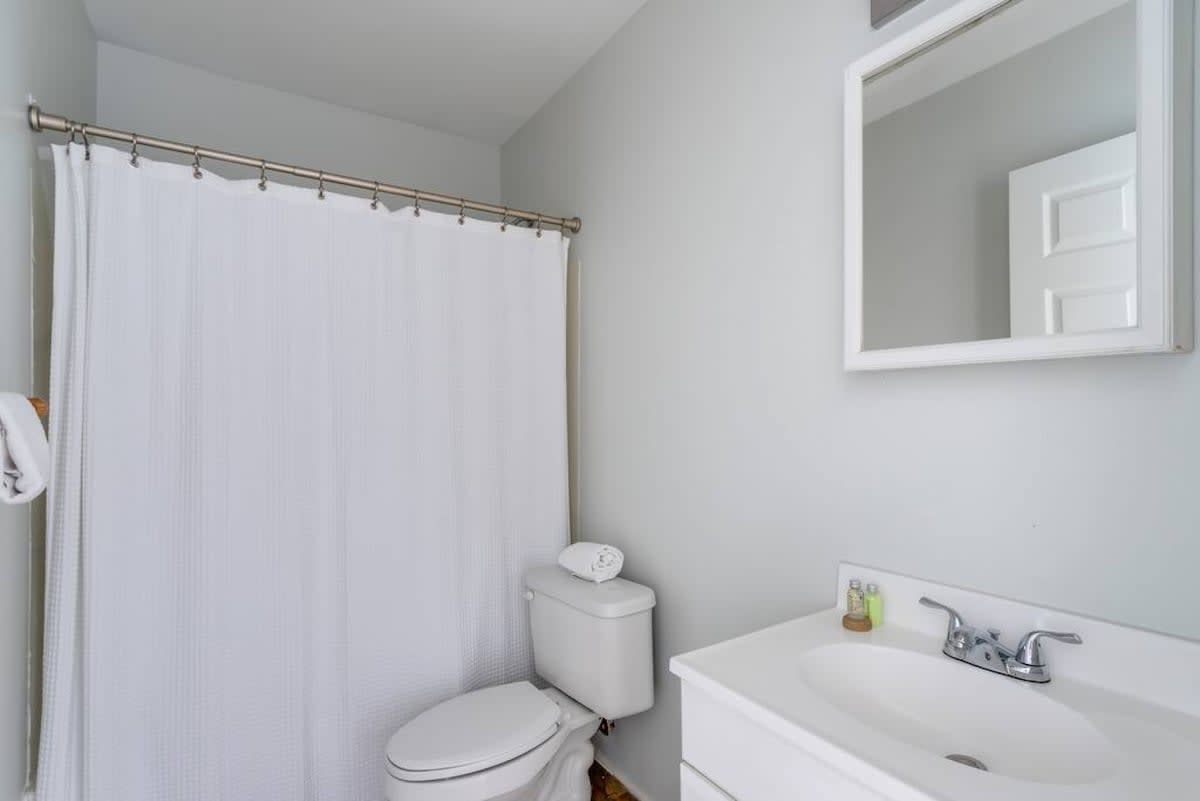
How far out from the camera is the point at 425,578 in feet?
6.15

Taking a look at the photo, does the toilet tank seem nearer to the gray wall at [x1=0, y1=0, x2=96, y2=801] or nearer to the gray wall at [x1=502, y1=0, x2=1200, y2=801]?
the gray wall at [x1=502, y1=0, x2=1200, y2=801]

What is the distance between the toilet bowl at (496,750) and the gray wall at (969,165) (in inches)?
52.7

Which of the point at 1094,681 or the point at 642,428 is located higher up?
the point at 642,428

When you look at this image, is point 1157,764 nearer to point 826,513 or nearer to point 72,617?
point 826,513

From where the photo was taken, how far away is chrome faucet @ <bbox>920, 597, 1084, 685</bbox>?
0.89 metres

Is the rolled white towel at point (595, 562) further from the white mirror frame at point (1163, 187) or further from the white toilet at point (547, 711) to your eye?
the white mirror frame at point (1163, 187)

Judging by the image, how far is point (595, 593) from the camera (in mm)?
1727

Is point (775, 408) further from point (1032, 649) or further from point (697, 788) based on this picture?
point (697, 788)

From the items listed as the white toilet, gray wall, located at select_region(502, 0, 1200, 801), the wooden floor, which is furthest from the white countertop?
the wooden floor

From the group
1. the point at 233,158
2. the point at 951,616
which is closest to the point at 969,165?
the point at 951,616

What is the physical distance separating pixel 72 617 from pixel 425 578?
33.8 inches

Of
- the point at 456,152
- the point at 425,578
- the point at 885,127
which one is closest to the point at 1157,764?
the point at 885,127

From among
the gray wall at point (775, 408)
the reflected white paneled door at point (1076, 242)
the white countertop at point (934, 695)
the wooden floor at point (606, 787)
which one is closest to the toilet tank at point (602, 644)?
the gray wall at point (775, 408)

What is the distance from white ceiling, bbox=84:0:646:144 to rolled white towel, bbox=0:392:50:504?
1597 mm
